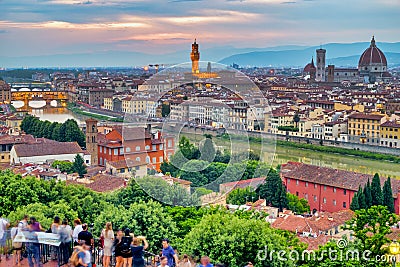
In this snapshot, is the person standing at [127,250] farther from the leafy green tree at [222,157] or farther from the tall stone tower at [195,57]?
the tall stone tower at [195,57]

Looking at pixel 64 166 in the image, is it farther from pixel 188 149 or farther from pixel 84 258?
pixel 84 258

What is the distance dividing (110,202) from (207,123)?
202 centimetres

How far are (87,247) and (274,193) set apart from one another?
519 centimetres

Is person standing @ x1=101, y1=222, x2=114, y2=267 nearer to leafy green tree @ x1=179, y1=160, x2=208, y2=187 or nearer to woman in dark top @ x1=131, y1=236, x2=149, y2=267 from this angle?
woman in dark top @ x1=131, y1=236, x2=149, y2=267

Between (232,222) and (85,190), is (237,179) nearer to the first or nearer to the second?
(232,222)

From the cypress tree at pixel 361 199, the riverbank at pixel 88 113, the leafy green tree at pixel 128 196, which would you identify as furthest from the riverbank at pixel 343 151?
the leafy green tree at pixel 128 196

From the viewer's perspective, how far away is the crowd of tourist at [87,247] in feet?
6.89

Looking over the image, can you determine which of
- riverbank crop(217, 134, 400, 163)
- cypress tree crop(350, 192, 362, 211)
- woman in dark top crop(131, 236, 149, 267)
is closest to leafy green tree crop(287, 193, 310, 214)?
cypress tree crop(350, 192, 362, 211)

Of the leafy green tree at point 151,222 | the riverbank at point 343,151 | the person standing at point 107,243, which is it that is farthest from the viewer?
the riverbank at point 343,151

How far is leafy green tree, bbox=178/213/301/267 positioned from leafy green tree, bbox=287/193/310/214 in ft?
12.0

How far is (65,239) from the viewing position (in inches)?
92.1

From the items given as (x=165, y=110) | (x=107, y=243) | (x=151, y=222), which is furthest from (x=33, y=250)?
(x=151, y=222)

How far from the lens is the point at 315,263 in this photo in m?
3.52

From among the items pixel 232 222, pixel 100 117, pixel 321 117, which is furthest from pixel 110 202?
pixel 100 117
